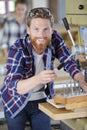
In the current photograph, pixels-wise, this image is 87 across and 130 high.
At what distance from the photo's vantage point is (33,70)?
4.06 feet

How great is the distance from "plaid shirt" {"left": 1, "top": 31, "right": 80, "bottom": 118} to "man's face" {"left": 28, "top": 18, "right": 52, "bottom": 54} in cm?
6

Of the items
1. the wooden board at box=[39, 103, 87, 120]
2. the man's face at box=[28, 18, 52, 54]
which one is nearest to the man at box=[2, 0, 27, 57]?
the man's face at box=[28, 18, 52, 54]

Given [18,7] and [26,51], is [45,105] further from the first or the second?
[18,7]

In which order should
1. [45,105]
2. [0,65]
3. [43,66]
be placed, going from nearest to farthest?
[45,105]
[43,66]
[0,65]

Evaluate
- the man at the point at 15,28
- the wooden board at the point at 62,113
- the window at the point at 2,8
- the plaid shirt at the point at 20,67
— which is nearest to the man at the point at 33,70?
the plaid shirt at the point at 20,67

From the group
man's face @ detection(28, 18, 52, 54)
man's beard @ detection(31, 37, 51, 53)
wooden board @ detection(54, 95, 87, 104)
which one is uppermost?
man's face @ detection(28, 18, 52, 54)

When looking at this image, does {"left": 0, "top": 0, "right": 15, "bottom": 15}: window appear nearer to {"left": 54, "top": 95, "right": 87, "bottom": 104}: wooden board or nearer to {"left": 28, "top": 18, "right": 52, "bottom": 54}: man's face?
{"left": 28, "top": 18, "right": 52, "bottom": 54}: man's face

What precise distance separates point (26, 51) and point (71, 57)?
202mm

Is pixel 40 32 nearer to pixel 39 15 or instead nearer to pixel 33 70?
pixel 39 15

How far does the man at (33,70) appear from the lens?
1.15 m

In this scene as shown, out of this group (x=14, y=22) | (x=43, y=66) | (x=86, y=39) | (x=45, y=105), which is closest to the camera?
(x=45, y=105)

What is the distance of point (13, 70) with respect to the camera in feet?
3.86

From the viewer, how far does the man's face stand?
3.74ft

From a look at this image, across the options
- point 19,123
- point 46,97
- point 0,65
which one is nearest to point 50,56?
point 46,97
